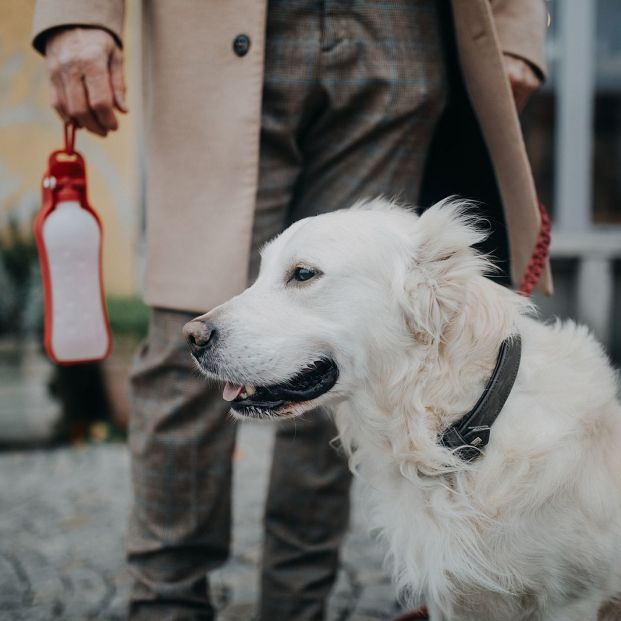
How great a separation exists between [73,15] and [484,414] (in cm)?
126

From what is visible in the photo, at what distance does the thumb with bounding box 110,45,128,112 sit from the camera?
66.9 inches

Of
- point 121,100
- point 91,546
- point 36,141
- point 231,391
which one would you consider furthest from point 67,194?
point 36,141

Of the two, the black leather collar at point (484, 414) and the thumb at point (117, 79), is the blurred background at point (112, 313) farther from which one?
the thumb at point (117, 79)

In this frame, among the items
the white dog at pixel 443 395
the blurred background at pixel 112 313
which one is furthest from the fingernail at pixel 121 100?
the blurred background at pixel 112 313

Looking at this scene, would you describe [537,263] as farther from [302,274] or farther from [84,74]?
[84,74]

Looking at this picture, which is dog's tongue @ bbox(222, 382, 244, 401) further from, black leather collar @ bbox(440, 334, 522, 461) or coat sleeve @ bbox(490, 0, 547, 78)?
coat sleeve @ bbox(490, 0, 547, 78)

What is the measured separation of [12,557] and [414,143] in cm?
208

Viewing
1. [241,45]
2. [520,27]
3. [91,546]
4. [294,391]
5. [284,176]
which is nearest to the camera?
[294,391]

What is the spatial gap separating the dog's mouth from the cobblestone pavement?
0.44 meters

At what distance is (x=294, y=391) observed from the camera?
1.65 meters

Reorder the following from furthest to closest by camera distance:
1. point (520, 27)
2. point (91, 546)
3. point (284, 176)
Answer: point (91, 546), point (520, 27), point (284, 176)

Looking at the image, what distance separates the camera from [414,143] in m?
2.02

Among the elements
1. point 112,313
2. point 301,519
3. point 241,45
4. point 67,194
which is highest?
point 241,45

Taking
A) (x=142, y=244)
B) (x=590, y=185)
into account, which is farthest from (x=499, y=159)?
(x=590, y=185)
